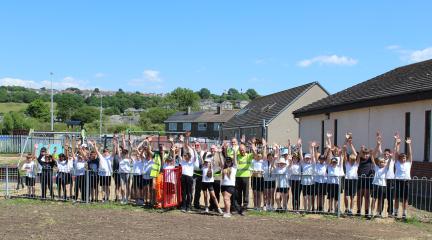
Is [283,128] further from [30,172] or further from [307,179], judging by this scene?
[307,179]

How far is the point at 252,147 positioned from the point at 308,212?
2.27 meters

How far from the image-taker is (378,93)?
2262cm

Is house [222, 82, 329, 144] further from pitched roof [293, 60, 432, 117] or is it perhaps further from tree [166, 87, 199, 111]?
tree [166, 87, 199, 111]

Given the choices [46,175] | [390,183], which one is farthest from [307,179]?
[46,175]

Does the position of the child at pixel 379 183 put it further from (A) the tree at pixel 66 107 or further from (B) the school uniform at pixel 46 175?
(A) the tree at pixel 66 107

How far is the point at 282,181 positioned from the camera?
13.5 meters

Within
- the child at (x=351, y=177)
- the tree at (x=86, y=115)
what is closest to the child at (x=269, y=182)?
the child at (x=351, y=177)

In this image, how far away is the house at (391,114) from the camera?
18344 mm

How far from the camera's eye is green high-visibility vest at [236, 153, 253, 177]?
1348 cm

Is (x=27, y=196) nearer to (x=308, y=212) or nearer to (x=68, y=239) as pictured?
(x=68, y=239)

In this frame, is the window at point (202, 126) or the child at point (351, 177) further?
the window at point (202, 126)

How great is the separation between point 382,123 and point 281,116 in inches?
1009

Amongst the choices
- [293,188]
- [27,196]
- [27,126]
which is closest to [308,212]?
[293,188]

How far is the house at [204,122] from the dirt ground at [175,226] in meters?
66.4
